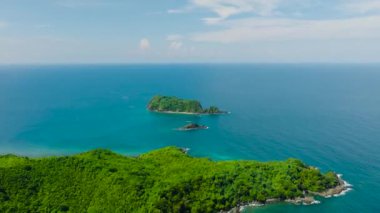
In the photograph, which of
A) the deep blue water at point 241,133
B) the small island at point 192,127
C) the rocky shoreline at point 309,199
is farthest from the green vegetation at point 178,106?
the rocky shoreline at point 309,199

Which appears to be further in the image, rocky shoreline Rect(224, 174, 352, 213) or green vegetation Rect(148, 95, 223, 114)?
green vegetation Rect(148, 95, 223, 114)

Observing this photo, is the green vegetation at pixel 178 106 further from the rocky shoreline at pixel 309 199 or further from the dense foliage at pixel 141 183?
the rocky shoreline at pixel 309 199

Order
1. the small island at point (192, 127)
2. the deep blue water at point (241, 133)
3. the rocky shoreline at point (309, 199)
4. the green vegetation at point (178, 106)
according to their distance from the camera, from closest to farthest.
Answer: the rocky shoreline at point (309, 199) < the deep blue water at point (241, 133) < the small island at point (192, 127) < the green vegetation at point (178, 106)

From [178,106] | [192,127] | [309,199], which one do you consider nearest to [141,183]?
[309,199]

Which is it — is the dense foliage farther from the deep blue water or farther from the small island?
the small island

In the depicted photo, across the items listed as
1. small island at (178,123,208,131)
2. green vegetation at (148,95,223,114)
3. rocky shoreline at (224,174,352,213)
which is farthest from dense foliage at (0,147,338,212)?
green vegetation at (148,95,223,114)

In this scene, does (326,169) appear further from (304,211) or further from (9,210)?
(9,210)

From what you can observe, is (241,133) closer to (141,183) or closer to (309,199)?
(309,199)
